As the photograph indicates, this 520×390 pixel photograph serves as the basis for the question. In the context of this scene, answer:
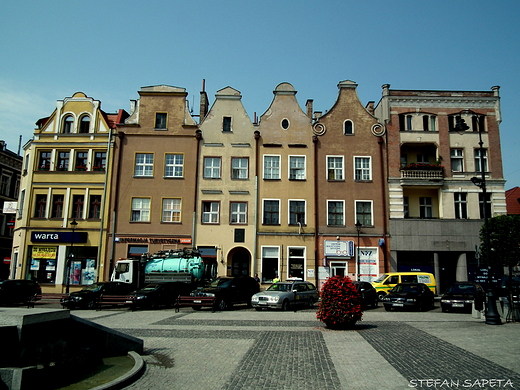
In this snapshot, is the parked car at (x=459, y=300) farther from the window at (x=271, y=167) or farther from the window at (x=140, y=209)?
the window at (x=140, y=209)

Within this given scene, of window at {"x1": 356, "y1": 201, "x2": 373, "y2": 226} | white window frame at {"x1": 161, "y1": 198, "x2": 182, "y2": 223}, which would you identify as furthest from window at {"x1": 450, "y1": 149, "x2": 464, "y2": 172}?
white window frame at {"x1": 161, "y1": 198, "x2": 182, "y2": 223}

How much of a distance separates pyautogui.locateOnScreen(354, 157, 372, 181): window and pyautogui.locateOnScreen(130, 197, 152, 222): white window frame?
1671 centimetres

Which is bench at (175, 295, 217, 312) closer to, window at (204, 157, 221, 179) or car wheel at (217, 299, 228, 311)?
car wheel at (217, 299, 228, 311)

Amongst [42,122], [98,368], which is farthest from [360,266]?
[42,122]

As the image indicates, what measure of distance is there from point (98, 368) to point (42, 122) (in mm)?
35071

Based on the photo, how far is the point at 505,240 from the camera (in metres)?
28.6

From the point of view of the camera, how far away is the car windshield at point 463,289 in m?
23.8

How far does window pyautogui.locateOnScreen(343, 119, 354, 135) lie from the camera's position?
36344mm

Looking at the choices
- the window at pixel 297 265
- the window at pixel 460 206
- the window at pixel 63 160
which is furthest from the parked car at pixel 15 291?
the window at pixel 460 206

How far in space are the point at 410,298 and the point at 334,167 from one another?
1492 centimetres

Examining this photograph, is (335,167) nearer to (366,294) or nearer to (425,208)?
(425,208)

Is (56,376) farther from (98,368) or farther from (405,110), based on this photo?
(405,110)

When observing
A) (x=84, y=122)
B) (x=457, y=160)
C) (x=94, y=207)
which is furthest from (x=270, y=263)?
(x=84, y=122)

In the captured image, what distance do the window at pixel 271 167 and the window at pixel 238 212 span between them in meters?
3.02
